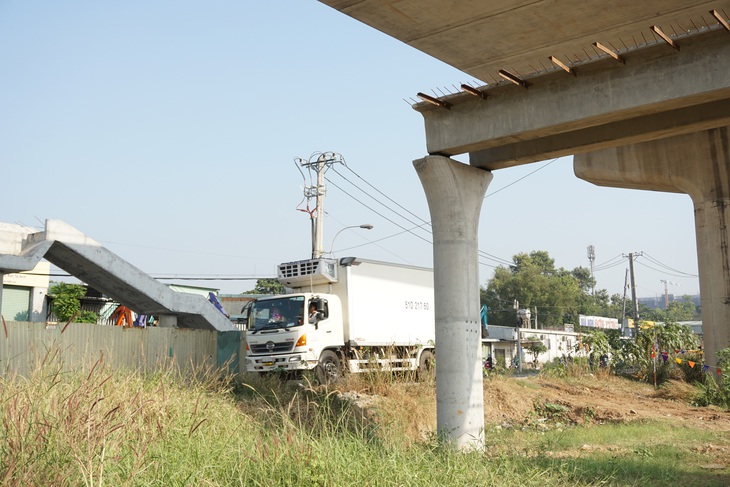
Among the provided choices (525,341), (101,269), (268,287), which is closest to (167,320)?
(101,269)

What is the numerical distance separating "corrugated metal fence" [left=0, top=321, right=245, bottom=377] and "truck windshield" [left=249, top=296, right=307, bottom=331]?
135 centimetres

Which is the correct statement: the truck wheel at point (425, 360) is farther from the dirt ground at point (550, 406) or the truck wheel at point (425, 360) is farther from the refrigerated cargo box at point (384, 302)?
the dirt ground at point (550, 406)

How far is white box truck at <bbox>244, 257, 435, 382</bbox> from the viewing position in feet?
62.0

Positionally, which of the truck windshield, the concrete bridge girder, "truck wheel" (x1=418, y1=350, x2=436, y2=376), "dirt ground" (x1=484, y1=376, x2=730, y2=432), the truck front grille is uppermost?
the concrete bridge girder

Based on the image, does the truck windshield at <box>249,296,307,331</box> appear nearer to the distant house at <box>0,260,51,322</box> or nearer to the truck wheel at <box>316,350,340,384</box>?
the truck wheel at <box>316,350,340,384</box>

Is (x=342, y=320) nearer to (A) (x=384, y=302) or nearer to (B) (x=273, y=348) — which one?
(A) (x=384, y=302)

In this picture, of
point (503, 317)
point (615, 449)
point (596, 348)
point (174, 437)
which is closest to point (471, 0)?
point (615, 449)

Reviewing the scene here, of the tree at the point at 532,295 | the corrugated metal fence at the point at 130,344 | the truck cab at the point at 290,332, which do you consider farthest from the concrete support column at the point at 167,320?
the tree at the point at 532,295

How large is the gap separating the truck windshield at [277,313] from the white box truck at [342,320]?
13 mm

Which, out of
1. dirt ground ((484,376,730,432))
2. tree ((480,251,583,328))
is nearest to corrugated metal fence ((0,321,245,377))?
dirt ground ((484,376,730,432))

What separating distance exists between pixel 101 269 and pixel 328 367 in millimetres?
8241

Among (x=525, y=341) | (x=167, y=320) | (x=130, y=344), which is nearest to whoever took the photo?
(x=130, y=344)

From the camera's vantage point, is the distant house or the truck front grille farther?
the distant house

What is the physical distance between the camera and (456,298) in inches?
477
